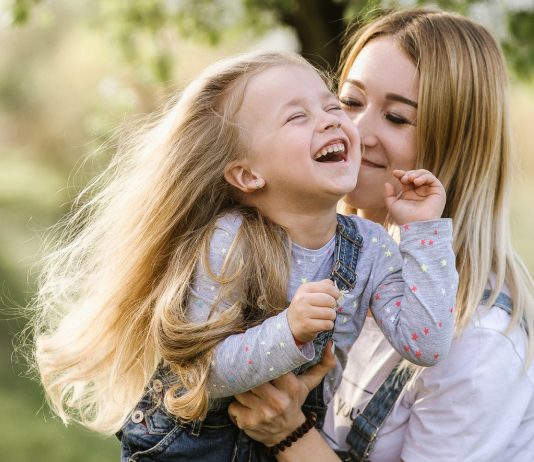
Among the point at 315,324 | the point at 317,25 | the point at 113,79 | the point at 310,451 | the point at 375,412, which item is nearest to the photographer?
the point at 315,324

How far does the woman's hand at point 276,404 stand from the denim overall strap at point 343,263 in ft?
0.12

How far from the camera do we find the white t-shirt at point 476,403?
2.49 meters

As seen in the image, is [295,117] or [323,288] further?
[295,117]

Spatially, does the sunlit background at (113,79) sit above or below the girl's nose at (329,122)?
below

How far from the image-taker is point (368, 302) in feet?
8.26

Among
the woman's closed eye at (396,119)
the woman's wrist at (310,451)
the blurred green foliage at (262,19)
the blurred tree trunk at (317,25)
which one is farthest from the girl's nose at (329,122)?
the blurred tree trunk at (317,25)

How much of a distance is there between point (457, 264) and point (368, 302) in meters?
0.37

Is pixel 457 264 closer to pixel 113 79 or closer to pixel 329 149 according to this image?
pixel 329 149

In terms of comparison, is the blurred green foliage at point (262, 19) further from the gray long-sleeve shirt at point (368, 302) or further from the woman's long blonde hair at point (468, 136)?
the gray long-sleeve shirt at point (368, 302)

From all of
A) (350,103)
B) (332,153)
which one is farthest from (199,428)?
(350,103)

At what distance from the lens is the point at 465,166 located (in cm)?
281

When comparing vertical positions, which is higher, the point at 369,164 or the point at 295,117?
the point at 295,117

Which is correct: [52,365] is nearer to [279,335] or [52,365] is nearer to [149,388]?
[149,388]

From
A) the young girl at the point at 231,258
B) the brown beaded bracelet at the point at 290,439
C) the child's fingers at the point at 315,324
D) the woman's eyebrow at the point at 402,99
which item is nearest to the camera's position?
the child's fingers at the point at 315,324
